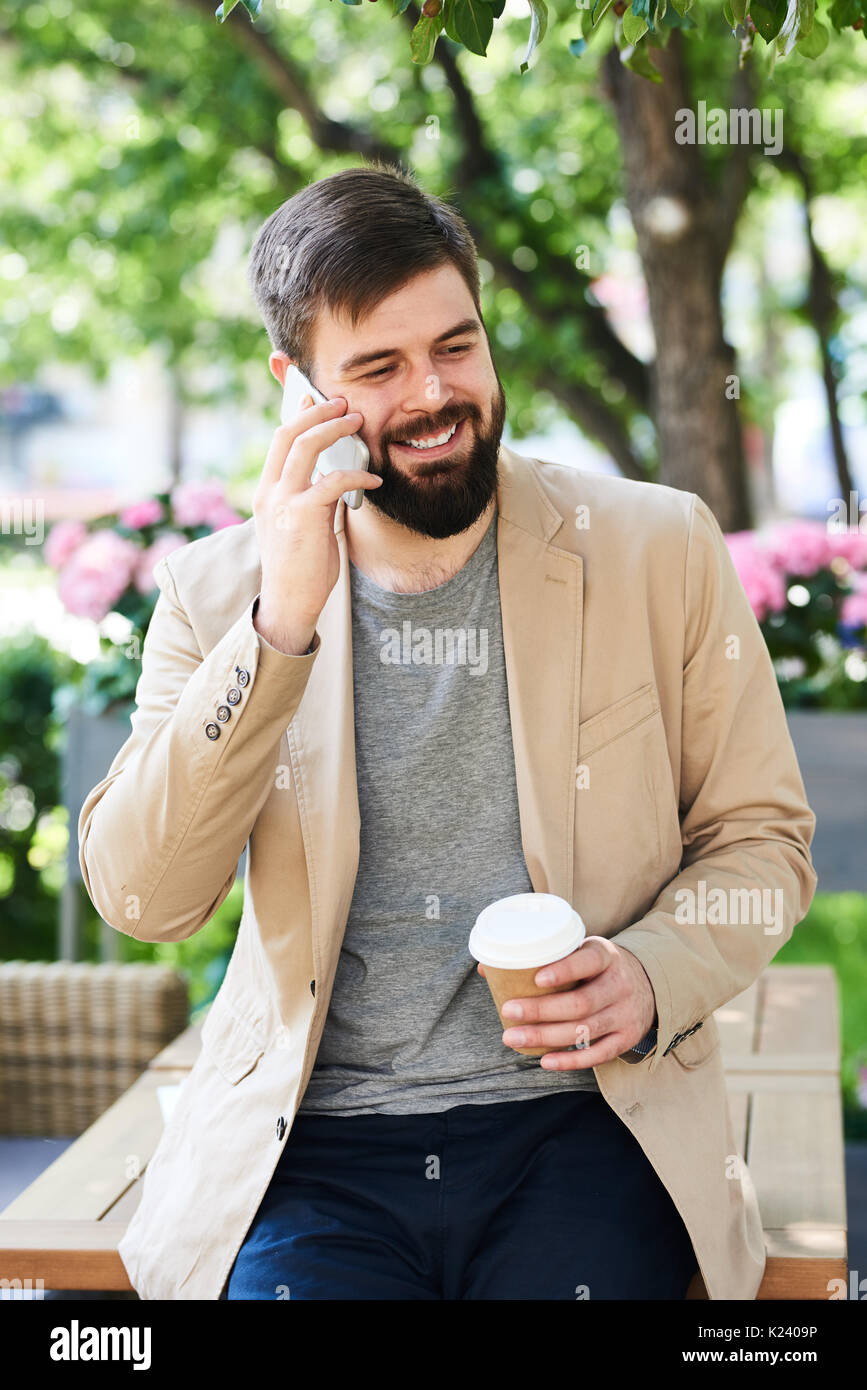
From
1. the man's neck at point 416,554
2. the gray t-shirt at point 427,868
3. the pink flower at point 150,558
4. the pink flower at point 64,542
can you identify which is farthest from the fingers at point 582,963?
the pink flower at point 64,542

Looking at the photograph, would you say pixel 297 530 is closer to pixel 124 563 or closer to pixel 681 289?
pixel 124 563

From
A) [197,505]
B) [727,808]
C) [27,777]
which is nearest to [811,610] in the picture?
[197,505]

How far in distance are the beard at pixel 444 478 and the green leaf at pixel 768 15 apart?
615mm

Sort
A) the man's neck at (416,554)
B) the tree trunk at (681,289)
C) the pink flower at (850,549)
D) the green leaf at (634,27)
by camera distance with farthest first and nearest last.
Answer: the tree trunk at (681,289)
the pink flower at (850,549)
the man's neck at (416,554)
the green leaf at (634,27)

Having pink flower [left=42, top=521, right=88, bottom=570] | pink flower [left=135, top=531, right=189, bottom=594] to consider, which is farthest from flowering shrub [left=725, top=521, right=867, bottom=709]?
pink flower [left=42, top=521, right=88, bottom=570]

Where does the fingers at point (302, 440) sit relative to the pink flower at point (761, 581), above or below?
below

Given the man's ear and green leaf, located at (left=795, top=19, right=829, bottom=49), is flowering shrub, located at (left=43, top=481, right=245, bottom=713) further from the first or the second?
green leaf, located at (left=795, top=19, right=829, bottom=49)

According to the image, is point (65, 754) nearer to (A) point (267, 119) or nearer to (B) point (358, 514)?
(B) point (358, 514)

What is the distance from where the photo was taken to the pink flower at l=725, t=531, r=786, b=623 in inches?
178

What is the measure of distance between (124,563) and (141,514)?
8.5 inches

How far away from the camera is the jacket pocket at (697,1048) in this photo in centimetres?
215

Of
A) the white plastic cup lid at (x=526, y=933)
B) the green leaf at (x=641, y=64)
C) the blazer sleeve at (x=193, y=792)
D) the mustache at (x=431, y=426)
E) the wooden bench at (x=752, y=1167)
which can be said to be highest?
the green leaf at (x=641, y=64)

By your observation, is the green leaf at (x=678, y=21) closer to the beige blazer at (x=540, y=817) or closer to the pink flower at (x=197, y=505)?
the beige blazer at (x=540, y=817)
